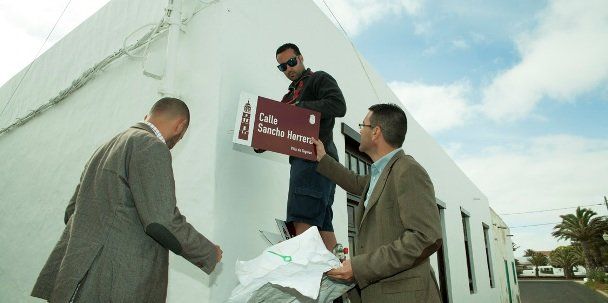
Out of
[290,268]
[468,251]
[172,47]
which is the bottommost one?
[290,268]

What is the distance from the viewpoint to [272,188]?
303 centimetres

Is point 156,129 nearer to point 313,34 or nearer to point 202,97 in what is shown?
point 202,97

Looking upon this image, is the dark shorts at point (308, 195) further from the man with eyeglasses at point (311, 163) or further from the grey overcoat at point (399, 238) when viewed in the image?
the grey overcoat at point (399, 238)

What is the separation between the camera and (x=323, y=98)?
2.53 m

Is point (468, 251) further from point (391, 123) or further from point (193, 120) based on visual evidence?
point (193, 120)

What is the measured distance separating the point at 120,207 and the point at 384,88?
6325mm

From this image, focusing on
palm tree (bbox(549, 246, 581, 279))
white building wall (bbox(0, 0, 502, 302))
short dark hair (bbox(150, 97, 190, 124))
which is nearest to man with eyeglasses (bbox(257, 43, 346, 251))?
white building wall (bbox(0, 0, 502, 302))

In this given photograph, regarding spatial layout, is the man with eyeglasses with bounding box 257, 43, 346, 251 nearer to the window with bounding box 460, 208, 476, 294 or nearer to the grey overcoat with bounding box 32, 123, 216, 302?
the grey overcoat with bounding box 32, 123, 216, 302

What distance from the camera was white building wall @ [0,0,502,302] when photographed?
262 cm

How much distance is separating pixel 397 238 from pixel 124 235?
1269mm

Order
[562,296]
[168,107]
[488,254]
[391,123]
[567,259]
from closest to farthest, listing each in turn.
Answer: [168,107], [391,123], [488,254], [562,296], [567,259]

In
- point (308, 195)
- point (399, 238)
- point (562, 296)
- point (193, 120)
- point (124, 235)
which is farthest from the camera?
point (562, 296)

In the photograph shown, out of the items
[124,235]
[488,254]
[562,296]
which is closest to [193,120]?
[124,235]

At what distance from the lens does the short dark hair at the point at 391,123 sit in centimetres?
213
